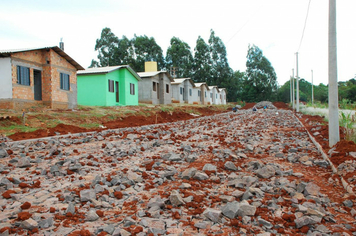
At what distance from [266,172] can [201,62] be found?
5965 cm

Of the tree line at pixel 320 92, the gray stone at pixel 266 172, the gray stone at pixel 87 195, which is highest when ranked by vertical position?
the tree line at pixel 320 92

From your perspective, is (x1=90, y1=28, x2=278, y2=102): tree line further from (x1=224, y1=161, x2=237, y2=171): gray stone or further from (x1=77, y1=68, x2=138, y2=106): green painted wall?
(x1=224, y1=161, x2=237, y2=171): gray stone

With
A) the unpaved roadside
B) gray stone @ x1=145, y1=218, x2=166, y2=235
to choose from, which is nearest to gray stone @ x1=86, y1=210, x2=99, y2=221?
the unpaved roadside

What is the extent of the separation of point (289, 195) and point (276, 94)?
224ft

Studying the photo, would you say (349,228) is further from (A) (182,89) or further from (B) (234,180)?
(A) (182,89)

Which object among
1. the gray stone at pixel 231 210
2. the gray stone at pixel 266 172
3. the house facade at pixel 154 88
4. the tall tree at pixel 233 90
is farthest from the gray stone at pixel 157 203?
the tall tree at pixel 233 90

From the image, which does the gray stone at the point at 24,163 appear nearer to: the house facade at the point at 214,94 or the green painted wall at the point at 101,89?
the green painted wall at the point at 101,89

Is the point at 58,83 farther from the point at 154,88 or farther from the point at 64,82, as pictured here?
the point at 154,88

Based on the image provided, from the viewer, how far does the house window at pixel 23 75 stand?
52.6ft

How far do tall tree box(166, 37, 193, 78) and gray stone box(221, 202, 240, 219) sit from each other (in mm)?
58910

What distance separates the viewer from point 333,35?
25.6 feet

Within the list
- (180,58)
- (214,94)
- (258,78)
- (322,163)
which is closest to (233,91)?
(258,78)

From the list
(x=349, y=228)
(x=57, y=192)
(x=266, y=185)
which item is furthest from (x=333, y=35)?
(x=57, y=192)

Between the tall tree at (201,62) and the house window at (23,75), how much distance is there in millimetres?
48827
